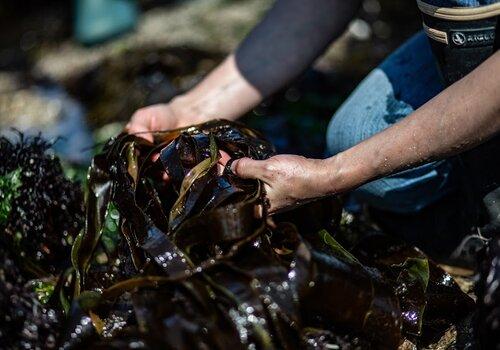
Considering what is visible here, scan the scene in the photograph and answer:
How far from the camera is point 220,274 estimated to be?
6.06 ft

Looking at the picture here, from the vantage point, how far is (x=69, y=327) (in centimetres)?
186

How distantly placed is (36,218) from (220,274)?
757 mm

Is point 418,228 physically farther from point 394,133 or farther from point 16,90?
point 16,90

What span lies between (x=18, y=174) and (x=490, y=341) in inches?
58.0

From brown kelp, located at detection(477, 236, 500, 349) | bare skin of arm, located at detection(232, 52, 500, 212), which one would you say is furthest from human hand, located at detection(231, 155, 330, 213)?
brown kelp, located at detection(477, 236, 500, 349)

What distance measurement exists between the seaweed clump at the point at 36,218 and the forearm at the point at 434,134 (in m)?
0.90

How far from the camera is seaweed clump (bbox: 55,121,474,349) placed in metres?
1.77

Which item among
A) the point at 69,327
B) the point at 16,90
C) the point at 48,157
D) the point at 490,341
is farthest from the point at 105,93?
the point at 490,341

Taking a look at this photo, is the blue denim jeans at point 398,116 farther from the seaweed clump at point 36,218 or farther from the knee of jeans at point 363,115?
the seaweed clump at point 36,218

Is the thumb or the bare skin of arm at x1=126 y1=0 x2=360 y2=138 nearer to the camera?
the thumb

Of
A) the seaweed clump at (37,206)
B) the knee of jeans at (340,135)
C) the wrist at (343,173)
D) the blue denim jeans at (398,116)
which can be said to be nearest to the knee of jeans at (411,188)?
the blue denim jeans at (398,116)

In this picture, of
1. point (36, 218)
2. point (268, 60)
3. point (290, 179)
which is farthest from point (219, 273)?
point (268, 60)

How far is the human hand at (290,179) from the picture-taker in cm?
198

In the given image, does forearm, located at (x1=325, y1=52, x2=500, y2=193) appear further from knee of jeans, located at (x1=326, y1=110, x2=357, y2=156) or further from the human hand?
knee of jeans, located at (x1=326, y1=110, x2=357, y2=156)
